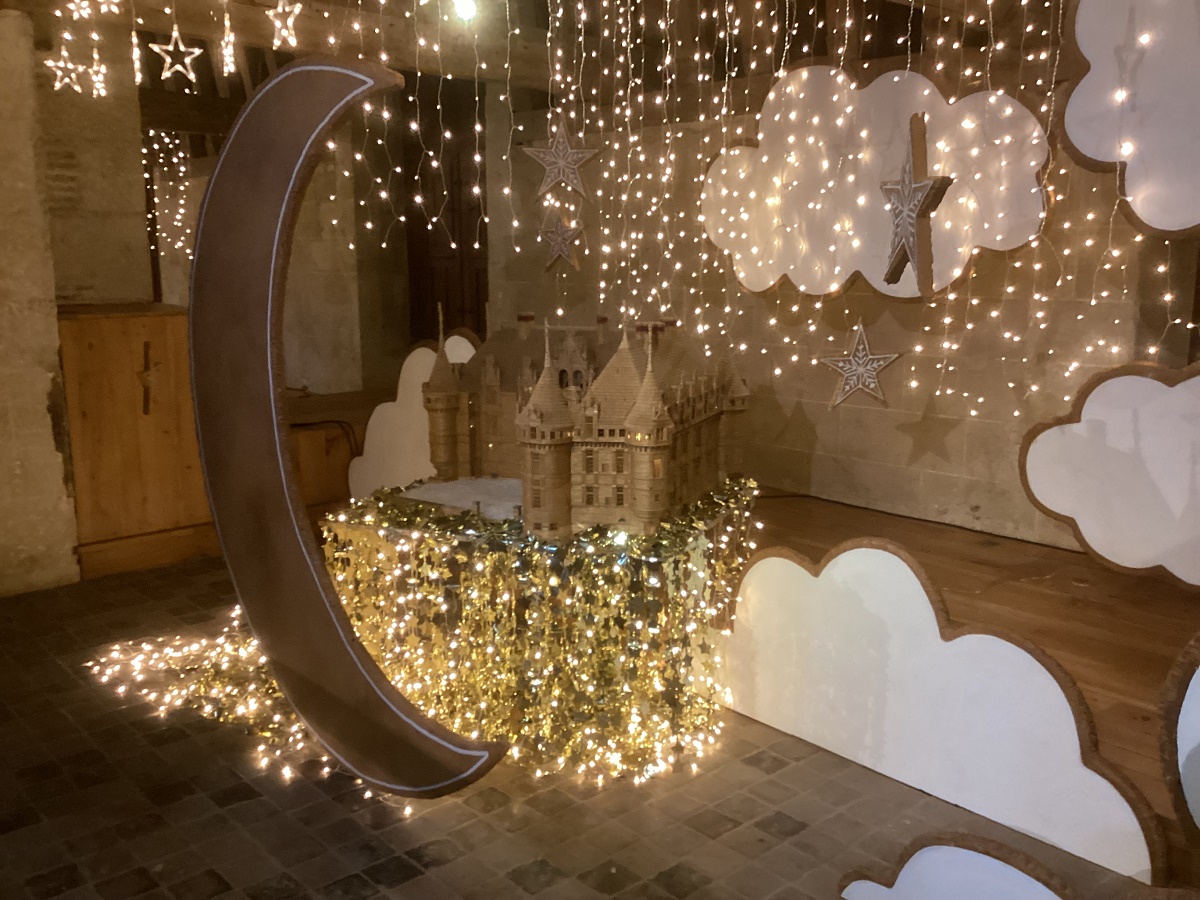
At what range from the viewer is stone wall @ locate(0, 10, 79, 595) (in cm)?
560

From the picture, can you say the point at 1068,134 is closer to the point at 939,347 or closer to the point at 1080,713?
the point at 939,347

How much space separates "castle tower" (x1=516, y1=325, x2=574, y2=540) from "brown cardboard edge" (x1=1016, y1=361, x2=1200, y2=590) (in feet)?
8.99

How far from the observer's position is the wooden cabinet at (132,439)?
6113mm

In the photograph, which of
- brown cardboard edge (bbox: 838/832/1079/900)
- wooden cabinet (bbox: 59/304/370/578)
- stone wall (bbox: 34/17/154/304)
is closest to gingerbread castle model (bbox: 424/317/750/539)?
brown cardboard edge (bbox: 838/832/1079/900)

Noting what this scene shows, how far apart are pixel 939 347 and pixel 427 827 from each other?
4.35 meters

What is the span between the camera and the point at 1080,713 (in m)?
3.18

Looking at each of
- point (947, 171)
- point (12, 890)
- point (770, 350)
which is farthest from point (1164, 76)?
point (12, 890)

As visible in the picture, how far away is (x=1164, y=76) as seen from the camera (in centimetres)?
439

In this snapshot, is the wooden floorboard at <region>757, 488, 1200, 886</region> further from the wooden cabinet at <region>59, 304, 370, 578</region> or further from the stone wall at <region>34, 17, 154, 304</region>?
the stone wall at <region>34, 17, 154, 304</region>

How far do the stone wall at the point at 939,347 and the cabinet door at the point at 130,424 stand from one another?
3074mm

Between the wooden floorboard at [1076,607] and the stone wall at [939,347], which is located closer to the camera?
the wooden floorboard at [1076,607]

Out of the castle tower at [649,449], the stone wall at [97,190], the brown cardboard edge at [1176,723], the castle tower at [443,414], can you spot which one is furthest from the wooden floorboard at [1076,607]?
the stone wall at [97,190]

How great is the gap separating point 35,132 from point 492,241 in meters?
3.81

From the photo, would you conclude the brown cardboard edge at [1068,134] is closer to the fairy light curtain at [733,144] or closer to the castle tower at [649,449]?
the fairy light curtain at [733,144]
